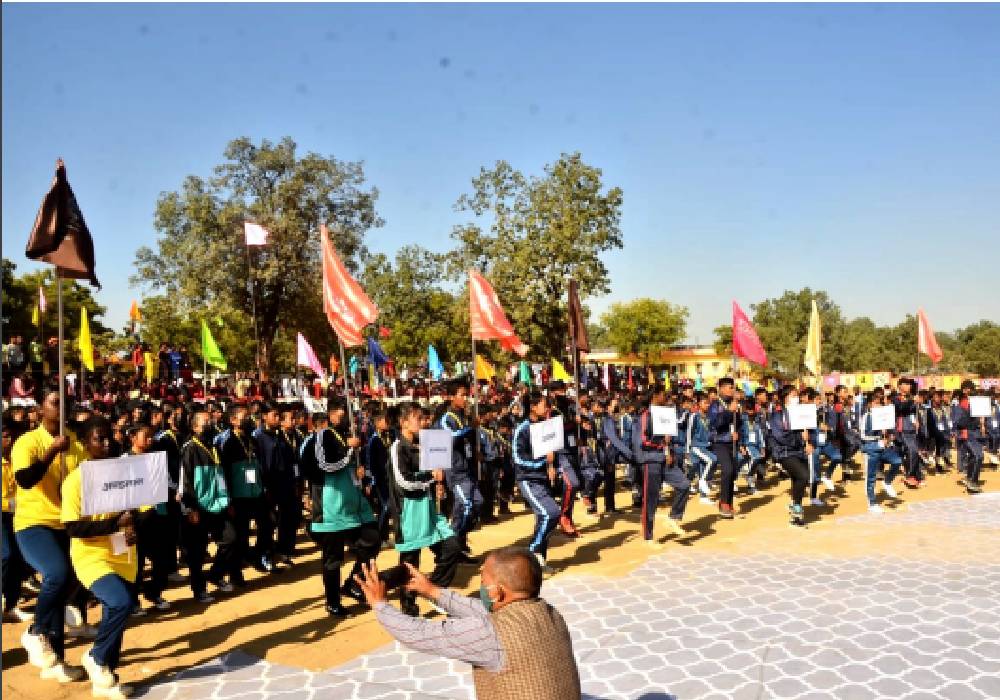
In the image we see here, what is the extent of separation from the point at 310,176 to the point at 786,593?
28.8 meters

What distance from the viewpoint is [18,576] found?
7.49 meters

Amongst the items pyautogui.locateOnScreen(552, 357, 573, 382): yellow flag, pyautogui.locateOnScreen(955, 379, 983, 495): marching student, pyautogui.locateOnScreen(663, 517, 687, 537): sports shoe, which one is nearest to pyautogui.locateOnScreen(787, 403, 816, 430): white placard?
pyautogui.locateOnScreen(663, 517, 687, 537): sports shoe

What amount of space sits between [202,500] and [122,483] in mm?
2516

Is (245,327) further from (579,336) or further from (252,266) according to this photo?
(579,336)

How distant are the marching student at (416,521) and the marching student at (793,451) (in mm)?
5900

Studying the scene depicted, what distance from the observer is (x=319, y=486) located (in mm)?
7852

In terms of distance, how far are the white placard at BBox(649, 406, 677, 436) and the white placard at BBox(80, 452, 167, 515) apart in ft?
20.6

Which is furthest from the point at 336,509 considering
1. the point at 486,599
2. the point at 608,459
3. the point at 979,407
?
the point at 979,407

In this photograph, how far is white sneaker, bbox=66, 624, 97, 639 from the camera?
7.16 meters

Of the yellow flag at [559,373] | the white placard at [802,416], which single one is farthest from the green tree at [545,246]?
the white placard at [802,416]

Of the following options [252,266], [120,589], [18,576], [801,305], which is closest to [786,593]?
[120,589]

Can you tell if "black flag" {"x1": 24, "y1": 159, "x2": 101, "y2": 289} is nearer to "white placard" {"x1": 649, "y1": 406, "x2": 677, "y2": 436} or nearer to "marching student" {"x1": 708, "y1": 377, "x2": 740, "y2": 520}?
"white placard" {"x1": 649, "y1": 406, "x2": 677, "y2": 436}

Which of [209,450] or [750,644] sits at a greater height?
[209,450]

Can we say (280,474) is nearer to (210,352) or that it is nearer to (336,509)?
(336,509)
